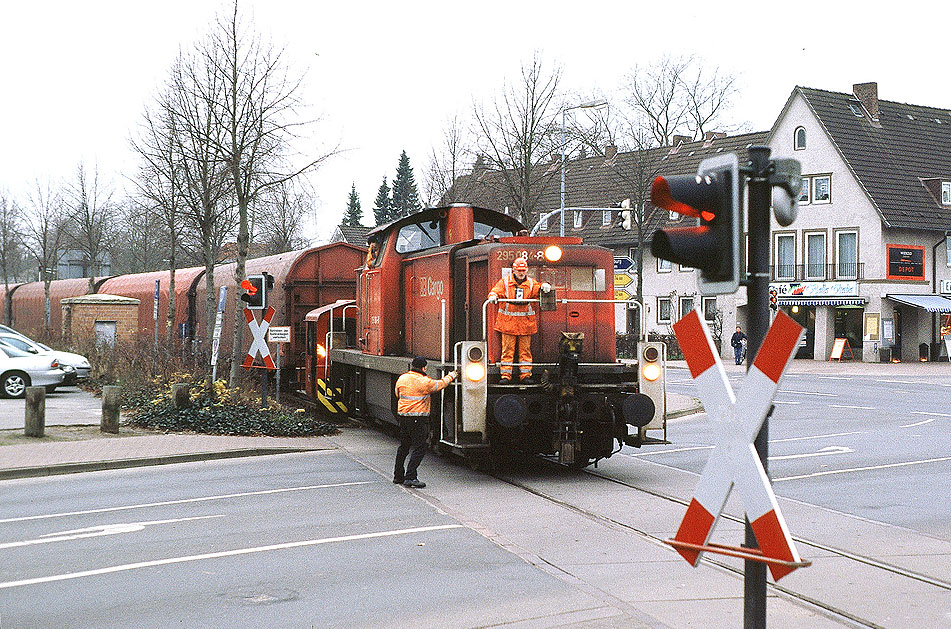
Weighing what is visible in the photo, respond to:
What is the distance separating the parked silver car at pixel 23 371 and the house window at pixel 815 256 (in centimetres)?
3571

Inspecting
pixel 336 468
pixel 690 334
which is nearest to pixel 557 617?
pixel 690 334

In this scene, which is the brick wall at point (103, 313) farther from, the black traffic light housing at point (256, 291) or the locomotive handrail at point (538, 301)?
the locomotive handrail at point (538, 301)

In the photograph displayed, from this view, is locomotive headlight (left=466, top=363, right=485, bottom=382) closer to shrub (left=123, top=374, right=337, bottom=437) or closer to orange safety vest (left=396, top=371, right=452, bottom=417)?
orange safety vest (left=396, top=371, right=452, bottom=417)

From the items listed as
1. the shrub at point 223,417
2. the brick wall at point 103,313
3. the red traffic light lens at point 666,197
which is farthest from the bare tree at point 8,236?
the red traffic light lens at point 666,197

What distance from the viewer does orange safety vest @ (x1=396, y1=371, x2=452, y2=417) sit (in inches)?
465

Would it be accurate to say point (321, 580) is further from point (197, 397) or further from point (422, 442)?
point (197, 397)

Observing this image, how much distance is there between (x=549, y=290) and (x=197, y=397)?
8419 millimetres

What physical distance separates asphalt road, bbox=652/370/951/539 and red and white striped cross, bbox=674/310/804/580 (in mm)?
5740

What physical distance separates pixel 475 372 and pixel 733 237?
743 cm

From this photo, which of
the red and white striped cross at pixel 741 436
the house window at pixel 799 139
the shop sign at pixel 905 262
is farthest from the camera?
the house window at pixel 799 139

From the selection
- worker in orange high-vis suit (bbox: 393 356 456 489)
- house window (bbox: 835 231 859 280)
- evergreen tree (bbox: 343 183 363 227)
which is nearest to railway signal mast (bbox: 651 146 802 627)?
worker in orange high-vis suit (bbox: 393 356 456 489)

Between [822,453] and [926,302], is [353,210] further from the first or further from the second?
[822,453]

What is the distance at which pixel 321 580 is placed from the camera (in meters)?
7.32

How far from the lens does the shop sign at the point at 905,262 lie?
146ft
